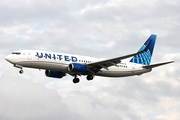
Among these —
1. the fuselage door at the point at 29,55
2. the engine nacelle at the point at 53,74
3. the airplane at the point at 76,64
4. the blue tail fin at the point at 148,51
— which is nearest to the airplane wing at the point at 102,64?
the airplane at the point at 76,64

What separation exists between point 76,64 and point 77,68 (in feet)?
2.34

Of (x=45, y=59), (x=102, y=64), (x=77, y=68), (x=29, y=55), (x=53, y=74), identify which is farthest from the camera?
(x=53, y=74)

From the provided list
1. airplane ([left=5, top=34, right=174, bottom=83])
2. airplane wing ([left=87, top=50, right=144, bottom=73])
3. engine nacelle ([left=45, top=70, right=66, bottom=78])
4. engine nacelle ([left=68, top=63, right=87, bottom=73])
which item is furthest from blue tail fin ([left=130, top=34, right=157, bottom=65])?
engine nacelle ([left=45, top=70, right=66, bottom=78])

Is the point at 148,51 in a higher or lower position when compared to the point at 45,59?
higher

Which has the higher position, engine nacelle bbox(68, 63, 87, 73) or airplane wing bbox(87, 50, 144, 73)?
airplane wing bbox(87, 50, 144, 73)

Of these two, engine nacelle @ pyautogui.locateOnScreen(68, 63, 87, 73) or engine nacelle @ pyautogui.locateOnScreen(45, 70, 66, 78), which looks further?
engine nacelle @ pyautogui.locateOnScreen(45, 70, 66, 78)

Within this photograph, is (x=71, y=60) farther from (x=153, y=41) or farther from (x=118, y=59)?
(x=153, y=41)

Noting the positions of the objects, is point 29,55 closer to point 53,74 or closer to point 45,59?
point 45,59

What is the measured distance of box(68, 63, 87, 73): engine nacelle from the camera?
1811 inches

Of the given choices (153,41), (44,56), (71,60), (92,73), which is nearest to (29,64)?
(44,56)

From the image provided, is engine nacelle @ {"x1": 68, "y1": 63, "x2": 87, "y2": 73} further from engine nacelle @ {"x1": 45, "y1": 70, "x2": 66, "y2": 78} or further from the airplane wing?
engine nacelle @ {"x1": 45, "y1": 70, "x2": 66, "y2": 78}

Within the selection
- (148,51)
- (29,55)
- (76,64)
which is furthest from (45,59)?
(148,51)

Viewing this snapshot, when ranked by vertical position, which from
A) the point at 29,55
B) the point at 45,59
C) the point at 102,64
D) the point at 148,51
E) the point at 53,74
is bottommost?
the point at 53,74

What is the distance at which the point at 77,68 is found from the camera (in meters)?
46.4
